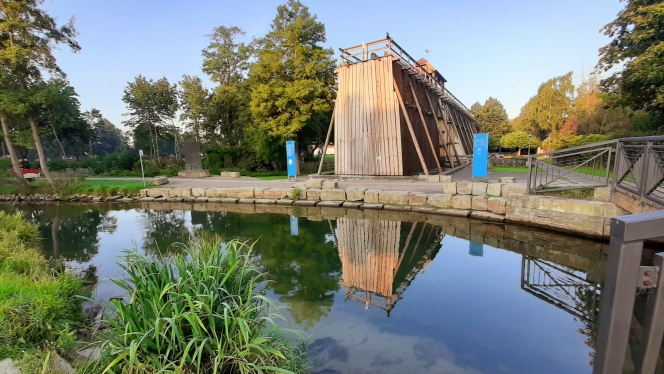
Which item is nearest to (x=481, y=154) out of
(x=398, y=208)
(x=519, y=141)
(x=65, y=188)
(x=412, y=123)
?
(x=398, y=208)

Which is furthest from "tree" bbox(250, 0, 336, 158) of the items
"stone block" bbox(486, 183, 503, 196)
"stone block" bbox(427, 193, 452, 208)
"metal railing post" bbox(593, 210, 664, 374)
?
"metal railing post" bbox(593, 210, 664, 374)

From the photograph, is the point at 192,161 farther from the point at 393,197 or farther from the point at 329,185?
the point at 393,197

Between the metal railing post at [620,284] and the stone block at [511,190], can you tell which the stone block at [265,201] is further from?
the metal railing post at [620,284]

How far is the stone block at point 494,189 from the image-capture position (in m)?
8.72

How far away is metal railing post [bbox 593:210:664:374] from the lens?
35.1 inches

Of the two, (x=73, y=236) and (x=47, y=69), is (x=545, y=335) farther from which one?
(x=47, y=69)

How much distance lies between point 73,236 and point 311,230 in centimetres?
599

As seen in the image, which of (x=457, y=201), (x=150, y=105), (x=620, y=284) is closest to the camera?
(x=620, y=284)

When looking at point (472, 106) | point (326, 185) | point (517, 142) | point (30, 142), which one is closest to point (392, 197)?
point (326, 185)

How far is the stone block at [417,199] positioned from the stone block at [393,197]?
0.41ft

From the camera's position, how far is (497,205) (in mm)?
8164

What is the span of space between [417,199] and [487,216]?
1.96 m

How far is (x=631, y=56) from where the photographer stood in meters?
13.1

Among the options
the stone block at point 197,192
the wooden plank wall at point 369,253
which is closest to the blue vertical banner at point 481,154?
the wooden plank wall at point 369,253
